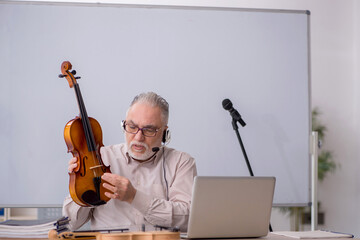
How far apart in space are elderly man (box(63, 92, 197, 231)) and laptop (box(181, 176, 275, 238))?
1.70ft

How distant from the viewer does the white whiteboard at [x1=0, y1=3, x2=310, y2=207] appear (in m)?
3.38

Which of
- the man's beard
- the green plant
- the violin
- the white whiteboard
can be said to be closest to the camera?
the violin

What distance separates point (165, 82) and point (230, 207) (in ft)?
6.08

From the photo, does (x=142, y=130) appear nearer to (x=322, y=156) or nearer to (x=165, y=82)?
(x=165, y=82)

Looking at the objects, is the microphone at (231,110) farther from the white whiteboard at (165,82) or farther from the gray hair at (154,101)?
the gray hair at (154,101)

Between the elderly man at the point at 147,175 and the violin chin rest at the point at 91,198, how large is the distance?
0.07m

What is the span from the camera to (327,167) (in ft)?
15.5

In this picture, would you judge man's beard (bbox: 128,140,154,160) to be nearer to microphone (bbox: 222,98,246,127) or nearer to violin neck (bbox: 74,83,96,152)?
violin neck (bbox: 74,83,96,152)

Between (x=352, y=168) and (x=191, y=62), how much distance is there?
7.08 ft

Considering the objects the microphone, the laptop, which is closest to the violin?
the laptop

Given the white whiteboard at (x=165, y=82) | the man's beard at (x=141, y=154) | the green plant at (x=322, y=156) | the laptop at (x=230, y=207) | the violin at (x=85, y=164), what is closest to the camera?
the laptop at (x=230, y=207)

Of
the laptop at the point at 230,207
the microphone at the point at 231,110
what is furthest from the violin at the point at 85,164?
the microphone at the point at 231,110

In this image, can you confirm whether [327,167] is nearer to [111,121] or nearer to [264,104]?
[264,104]

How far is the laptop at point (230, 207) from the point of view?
5.64 feet
